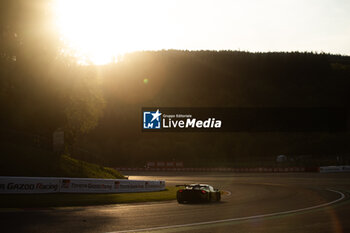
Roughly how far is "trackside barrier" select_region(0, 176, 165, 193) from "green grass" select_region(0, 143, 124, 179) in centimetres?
557

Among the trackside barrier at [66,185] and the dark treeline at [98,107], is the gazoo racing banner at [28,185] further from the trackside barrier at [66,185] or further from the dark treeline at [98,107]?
the dark treeline at [98,107]

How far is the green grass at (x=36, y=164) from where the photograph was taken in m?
33.4

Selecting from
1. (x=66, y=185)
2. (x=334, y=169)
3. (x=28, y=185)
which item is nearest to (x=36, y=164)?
(x=66, y=185)

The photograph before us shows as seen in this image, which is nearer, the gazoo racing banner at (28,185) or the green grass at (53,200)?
the green grass at (53,200)

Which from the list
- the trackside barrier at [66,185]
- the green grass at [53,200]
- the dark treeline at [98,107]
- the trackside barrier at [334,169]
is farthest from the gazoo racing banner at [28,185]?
the trackside barrier at [334,169]

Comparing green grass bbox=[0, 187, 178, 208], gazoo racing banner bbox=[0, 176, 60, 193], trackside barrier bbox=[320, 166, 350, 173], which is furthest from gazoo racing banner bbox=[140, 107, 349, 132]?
gazoo racing banner bbox=[0, 176, 60, 193]

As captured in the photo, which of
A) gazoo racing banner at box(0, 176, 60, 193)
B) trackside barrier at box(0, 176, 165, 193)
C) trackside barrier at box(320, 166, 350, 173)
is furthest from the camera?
trackside barrier at box(320, 166, 350, 173)

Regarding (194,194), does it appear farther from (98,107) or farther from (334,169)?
(334,169)

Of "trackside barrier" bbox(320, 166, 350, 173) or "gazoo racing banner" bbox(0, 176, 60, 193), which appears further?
"trackside barrier" bbox(320, 166, 350, 173)

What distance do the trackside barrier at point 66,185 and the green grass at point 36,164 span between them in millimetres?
5574

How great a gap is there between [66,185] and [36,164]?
786 cm

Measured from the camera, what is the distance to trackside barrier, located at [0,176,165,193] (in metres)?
25.8

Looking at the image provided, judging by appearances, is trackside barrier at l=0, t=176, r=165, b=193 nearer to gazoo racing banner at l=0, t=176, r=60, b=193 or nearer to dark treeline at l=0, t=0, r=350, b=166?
gazoo racing banner at l=0, t=176, r=60, b=193

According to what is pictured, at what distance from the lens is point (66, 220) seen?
1661 cm
